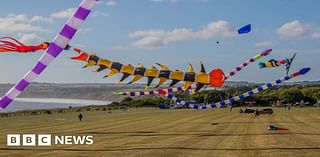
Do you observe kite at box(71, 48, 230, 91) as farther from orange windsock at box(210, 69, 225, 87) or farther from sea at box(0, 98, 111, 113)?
sea at box(0, 98, 111, 113)

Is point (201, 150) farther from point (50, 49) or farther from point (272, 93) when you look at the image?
point (50, 49)

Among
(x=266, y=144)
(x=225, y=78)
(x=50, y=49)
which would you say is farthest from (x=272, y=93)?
(x=50, y=49)

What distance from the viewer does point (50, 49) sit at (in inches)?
508

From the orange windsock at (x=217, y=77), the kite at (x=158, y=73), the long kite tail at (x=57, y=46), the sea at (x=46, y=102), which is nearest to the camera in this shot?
the long kite tail at (x=57, y=46)

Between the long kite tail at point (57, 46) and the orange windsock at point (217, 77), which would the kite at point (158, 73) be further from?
the long kite tail at point (57, 46)

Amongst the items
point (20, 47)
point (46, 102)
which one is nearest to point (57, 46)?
point (20, 47)

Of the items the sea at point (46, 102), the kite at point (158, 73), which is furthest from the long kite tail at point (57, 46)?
the kite at point (158, 73)

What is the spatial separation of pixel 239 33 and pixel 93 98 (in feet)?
59.9

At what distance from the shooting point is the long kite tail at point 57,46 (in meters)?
12.4

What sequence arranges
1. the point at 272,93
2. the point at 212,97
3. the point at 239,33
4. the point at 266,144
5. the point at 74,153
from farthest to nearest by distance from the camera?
the point at 272,93, the point at 266,144, the point at 74,153, the point at 212,97, the point at 239,33

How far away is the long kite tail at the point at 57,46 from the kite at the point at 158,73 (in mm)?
1449

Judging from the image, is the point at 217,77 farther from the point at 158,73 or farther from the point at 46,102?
the point at 46,102

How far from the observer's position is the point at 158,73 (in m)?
14.5

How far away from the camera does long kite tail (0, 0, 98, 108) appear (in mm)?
12367
